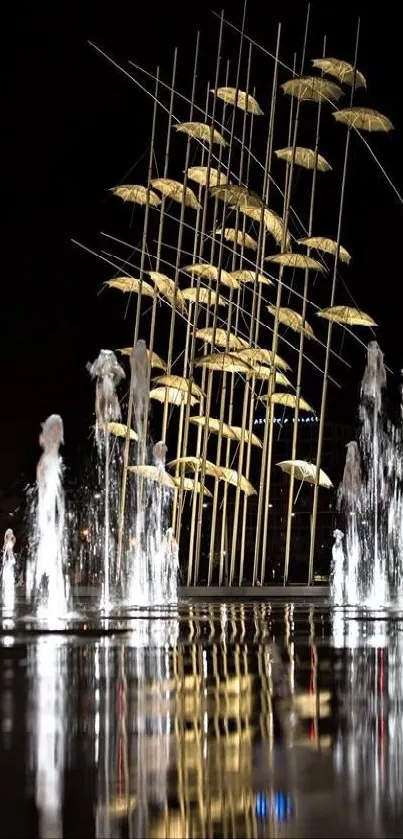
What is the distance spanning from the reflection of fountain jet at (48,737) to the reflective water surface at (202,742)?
11mm

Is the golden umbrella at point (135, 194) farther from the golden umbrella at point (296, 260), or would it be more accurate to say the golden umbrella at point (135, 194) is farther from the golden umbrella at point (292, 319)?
the golden umbrella at point (292, 319)

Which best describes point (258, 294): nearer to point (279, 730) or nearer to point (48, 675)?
point (48, 675)

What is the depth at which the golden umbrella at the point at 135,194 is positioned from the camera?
137 ft

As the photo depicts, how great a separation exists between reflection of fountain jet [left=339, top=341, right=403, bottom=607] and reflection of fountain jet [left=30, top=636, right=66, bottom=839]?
21440 millimetres

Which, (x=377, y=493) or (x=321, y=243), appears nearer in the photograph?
(x=321, y=243)

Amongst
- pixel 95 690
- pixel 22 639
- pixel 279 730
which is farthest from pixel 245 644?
pixel 279 730

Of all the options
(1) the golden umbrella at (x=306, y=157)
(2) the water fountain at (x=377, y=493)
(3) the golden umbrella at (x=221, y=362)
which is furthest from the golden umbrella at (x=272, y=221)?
(2) the water fountain at (x=377, y=493)

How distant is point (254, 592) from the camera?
124 ft

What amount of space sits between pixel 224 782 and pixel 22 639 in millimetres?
10689

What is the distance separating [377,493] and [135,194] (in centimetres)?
1384

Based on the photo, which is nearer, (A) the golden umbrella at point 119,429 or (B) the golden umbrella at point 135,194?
(A) the golden umbrella at point 119,429

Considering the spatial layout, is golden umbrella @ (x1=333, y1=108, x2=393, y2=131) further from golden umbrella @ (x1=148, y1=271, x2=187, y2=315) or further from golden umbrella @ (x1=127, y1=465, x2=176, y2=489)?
golden umbrella @ (x1=127, y1=465, x2=176, y2=489)

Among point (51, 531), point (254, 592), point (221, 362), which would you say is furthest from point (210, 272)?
point (51, 531)

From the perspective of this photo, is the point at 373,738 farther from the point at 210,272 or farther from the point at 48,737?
the point at 210,272
